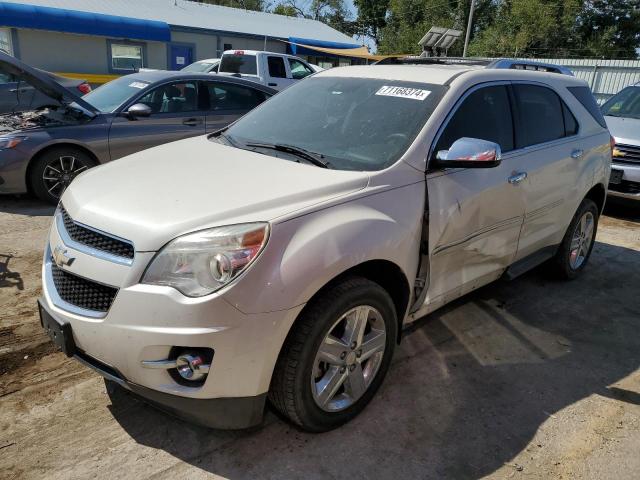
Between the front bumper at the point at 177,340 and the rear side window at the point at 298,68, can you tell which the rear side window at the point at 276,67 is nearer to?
the rear side window at the point at 298,68

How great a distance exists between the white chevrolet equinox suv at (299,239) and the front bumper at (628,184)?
13.1 feet

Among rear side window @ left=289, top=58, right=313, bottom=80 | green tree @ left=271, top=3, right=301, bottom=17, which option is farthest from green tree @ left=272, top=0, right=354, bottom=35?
rear side window @ left=289, top=58, right=313, bottom=80

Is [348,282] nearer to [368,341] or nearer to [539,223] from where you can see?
[368,341]

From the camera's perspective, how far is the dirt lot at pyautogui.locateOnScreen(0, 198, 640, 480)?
257 cm

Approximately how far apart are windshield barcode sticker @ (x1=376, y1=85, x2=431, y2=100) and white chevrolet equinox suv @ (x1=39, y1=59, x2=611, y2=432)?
0.01 metres

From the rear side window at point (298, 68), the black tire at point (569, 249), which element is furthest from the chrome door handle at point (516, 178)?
the rear side window at point (298, 68)

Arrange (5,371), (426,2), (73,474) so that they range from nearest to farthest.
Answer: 1. (73,474)
2. (5,371)
3. (426,2)

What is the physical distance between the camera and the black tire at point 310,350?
7.99ft

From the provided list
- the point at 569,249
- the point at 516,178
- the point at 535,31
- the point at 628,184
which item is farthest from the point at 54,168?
the point at 535,31

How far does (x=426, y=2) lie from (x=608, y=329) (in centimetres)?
4640

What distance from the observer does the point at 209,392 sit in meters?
2.30

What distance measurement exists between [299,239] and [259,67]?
13.6 m

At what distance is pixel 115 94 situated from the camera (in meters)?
7.07

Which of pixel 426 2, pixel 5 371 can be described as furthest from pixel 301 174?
pixel 426 2
